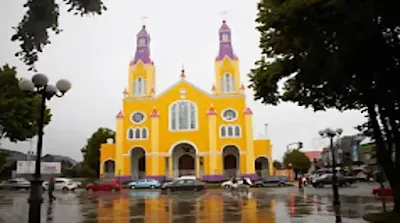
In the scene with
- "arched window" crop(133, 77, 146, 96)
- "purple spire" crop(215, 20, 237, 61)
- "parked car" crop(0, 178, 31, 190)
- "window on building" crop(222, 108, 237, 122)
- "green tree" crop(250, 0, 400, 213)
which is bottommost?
"parked car" crop(0, 178, 31, 190)

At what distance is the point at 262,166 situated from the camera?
58.9 m

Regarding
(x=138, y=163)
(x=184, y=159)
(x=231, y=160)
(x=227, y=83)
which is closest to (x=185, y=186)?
(x=184, y=159)

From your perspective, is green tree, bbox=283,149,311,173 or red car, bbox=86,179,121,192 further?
green tree, bbox=283,149,311,173

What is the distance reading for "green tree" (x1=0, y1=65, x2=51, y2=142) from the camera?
1121 inches

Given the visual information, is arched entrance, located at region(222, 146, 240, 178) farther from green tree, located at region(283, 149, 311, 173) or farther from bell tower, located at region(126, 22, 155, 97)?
green tree, located at region(283, 149, 311, 173)

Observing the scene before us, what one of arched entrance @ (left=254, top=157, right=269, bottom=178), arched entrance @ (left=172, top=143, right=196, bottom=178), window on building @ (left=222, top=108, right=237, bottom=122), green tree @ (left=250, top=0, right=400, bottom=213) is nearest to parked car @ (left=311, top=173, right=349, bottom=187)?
arched entrance @ (left=254, top=157, right=269, bottom=178)

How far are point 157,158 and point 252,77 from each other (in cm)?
4244

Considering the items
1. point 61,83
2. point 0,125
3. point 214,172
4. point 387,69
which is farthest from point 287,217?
point 214,172

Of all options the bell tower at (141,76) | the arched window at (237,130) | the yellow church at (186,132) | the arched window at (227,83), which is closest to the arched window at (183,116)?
the yellow church at (186,132)

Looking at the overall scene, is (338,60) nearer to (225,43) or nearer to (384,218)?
(384,218)

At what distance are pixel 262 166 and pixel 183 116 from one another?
543 inches

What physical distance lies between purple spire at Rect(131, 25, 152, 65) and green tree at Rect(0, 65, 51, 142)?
99.2ft

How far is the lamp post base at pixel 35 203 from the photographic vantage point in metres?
9.98

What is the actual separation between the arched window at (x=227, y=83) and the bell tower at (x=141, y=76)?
404 inches
